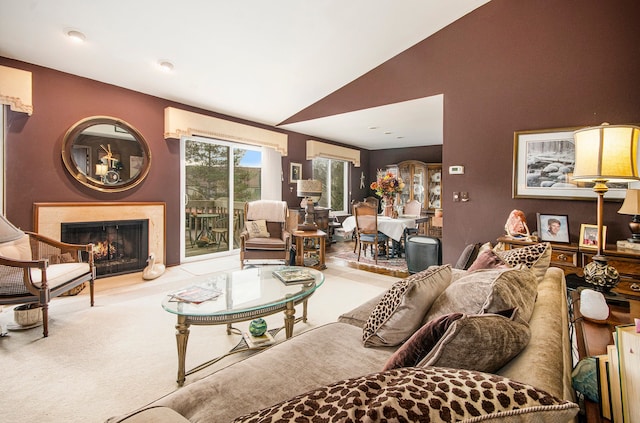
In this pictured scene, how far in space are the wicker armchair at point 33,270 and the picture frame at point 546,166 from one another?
4.52 m

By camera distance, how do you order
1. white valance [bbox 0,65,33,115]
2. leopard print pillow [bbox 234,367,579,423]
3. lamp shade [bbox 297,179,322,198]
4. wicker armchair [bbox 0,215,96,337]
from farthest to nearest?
lamp shade [bbox 297,179,322,198] → white valance [bbox 0,65,33,115] → wicker armchair [bbox 0,215,96,337] → leopard print pillow [bbox 234,367,579,423]

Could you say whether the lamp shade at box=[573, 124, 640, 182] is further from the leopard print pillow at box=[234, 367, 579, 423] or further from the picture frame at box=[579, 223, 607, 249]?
the leopard print pillow at box=[234, 367, 579, 423]

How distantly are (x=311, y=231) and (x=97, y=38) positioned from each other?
3.41 m

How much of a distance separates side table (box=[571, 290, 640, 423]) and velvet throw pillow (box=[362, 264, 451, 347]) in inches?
21.5

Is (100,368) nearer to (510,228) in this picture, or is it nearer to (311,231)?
(311,231)

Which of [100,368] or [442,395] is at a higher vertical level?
[442,395]

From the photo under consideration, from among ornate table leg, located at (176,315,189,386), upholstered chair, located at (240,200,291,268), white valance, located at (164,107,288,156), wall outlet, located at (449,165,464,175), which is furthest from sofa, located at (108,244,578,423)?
white valance, located at (164,107,288,156)

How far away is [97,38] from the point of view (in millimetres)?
3039

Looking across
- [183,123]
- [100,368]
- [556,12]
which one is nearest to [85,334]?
[100,368]

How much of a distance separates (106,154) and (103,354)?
8.93 ft

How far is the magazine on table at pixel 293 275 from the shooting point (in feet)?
8.28

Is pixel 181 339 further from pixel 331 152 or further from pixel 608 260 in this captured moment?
pixel 331 152

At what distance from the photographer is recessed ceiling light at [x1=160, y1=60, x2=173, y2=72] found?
11.6 feet

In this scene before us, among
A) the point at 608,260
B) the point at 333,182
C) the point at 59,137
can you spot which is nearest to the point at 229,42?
the point at 59,137
